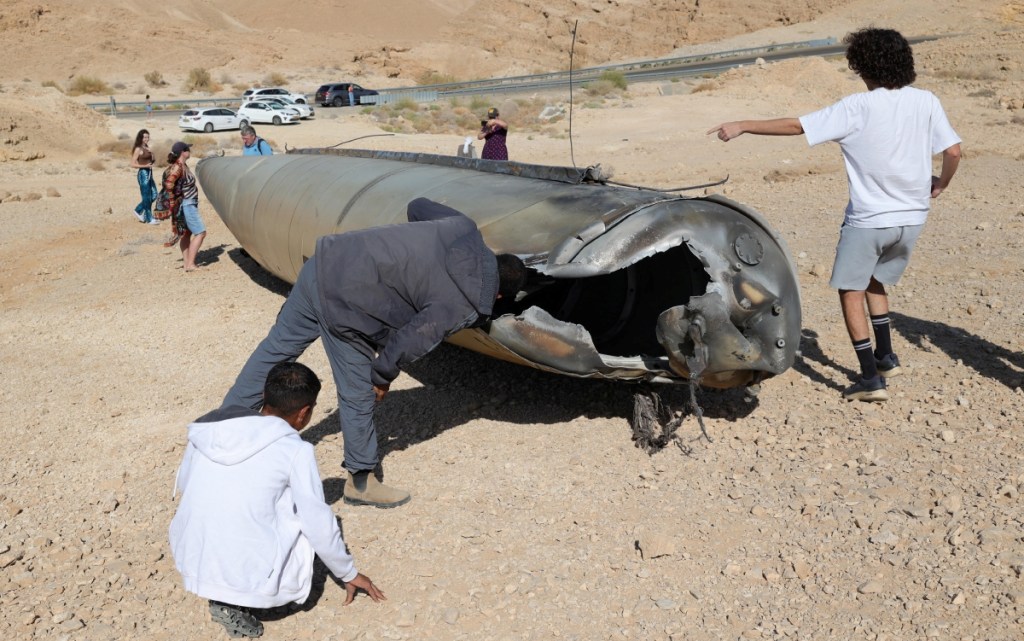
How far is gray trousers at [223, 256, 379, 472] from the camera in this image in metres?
4.18

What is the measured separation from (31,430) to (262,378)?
213cm

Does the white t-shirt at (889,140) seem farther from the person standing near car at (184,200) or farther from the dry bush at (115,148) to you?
the dry bush at (115,148)

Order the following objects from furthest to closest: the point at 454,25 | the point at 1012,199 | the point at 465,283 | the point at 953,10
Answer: the point at 454,25
the point at 953,10
the point at 1012,199
the point at 465,283

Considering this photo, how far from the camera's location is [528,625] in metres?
3.55

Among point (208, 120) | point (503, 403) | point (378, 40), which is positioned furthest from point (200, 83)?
point (503, 403)

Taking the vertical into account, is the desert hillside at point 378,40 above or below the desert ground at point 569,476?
below

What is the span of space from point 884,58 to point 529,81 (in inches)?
1703

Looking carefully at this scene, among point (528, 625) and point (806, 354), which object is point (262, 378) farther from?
point (806, 354)

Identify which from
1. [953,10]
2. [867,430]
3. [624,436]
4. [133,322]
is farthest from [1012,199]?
[953,10]

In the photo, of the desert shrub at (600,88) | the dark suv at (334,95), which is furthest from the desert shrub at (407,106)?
the desert shrub at (600,88)

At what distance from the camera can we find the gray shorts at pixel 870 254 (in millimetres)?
4859

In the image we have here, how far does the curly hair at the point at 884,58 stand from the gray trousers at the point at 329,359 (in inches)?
118

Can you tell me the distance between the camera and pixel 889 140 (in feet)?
15.5

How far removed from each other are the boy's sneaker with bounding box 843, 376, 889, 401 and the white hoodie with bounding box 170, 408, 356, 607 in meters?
3.21
